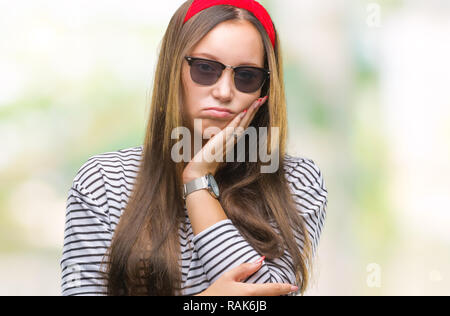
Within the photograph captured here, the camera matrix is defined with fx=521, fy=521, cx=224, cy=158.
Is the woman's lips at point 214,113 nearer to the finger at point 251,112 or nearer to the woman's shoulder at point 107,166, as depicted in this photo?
the finger at point 251,112

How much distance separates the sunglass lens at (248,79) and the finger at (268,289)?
782mm

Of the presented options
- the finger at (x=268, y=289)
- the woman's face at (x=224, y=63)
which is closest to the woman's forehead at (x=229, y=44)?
the woman's face at (x=224, y=63)

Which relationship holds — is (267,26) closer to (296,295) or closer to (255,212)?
(255,212)

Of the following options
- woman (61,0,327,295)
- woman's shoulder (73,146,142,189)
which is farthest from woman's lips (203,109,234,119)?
woman's shoulder (73,146,142,189)

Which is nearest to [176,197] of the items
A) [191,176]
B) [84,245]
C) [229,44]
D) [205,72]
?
[191,176]

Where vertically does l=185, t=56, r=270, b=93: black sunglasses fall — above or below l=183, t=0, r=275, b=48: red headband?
below

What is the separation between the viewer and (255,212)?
2111mm

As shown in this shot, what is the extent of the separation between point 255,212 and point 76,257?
712 mm

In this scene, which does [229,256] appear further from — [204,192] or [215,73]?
[215,73]

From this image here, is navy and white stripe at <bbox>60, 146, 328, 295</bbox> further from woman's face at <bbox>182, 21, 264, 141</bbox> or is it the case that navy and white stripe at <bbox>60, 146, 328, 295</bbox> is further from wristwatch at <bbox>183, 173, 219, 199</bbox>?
woman's face at <bbox>182, 21, 264, 141</bbox>

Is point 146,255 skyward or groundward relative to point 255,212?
groundward

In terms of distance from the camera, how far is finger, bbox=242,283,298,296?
1809 mm

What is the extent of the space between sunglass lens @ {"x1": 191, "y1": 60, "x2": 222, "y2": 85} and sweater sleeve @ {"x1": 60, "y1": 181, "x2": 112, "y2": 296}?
62 centimetres

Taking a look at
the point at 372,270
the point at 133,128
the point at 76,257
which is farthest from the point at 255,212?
the point at 372,270
